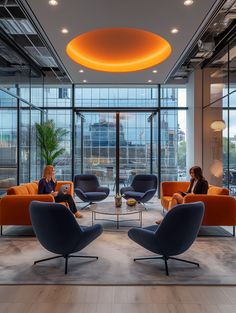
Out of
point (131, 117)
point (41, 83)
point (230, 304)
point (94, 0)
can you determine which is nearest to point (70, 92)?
point (41, 83)

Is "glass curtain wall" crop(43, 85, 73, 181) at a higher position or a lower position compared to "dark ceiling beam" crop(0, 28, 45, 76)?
lower

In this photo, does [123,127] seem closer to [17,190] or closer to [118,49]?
[118,49]

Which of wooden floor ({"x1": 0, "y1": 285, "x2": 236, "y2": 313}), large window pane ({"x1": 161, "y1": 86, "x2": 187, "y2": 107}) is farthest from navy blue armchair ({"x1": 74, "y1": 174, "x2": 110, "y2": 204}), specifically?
wooden floor ({"x1": 0, "y1": 285, "x2": 236, "y2": 313})

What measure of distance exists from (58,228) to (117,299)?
1023 millimetres

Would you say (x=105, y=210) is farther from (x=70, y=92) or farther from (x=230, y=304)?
(x=70, y=92)

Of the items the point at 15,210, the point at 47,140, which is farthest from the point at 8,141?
the point at 15,210

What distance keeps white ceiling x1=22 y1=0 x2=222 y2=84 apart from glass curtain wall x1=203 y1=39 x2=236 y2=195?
5.48 feet

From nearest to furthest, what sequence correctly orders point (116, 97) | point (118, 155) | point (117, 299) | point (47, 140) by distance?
point (117, 299)
point (47, 140)
point (116, 97)
point (118, 155)

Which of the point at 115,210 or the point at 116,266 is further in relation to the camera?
the point at 115,210

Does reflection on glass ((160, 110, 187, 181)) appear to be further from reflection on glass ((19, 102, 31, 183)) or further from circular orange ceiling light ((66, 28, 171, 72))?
reflection on glass ((19, 102, 31, 183))

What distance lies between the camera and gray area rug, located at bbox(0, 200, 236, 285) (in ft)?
9.33

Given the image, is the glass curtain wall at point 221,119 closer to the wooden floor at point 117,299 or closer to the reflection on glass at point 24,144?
the wooden floor at point 117,299

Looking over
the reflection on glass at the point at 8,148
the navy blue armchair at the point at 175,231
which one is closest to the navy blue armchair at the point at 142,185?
the reflection on glass at the point at 8,148

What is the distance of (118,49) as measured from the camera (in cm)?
556
